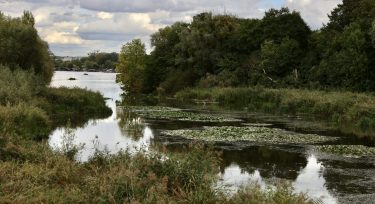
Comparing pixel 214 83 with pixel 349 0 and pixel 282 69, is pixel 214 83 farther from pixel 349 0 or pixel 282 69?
pixel 349 0

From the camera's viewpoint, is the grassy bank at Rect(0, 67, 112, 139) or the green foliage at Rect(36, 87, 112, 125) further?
the green foliage at Rect(36, 87, 112, 125)

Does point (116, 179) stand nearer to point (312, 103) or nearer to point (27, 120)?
point (27, 120)

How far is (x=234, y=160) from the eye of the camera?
2130 cm

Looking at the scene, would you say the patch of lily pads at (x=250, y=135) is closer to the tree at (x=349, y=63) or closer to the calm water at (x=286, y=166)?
the calm water at (x=286, y=166)

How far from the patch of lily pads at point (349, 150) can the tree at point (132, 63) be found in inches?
2615

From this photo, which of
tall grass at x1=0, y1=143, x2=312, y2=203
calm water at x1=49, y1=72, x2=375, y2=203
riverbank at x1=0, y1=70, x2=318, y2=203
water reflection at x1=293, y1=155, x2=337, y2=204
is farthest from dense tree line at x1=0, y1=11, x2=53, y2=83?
tall grass at x1=0, y1=143, x2=312, y2=203

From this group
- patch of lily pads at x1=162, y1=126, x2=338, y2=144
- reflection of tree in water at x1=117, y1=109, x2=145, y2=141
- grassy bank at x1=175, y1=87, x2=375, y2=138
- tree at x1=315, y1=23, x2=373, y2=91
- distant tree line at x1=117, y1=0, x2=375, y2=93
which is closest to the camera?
patch of lily pads at x1=162, y1=126, x2=338, y2=144

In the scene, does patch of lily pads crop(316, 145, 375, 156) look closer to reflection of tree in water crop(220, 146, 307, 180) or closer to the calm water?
the calm water

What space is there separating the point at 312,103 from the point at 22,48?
26177mm

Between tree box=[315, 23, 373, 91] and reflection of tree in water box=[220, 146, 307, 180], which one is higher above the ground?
tree box=[315, 23, 373, 91]

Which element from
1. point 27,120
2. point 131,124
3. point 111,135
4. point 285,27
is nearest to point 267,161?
point 111,135

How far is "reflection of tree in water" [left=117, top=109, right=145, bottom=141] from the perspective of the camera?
29919 millimetres

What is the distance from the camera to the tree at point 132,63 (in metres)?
90.6

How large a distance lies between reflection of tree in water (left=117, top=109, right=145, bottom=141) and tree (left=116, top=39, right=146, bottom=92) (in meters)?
43.9
